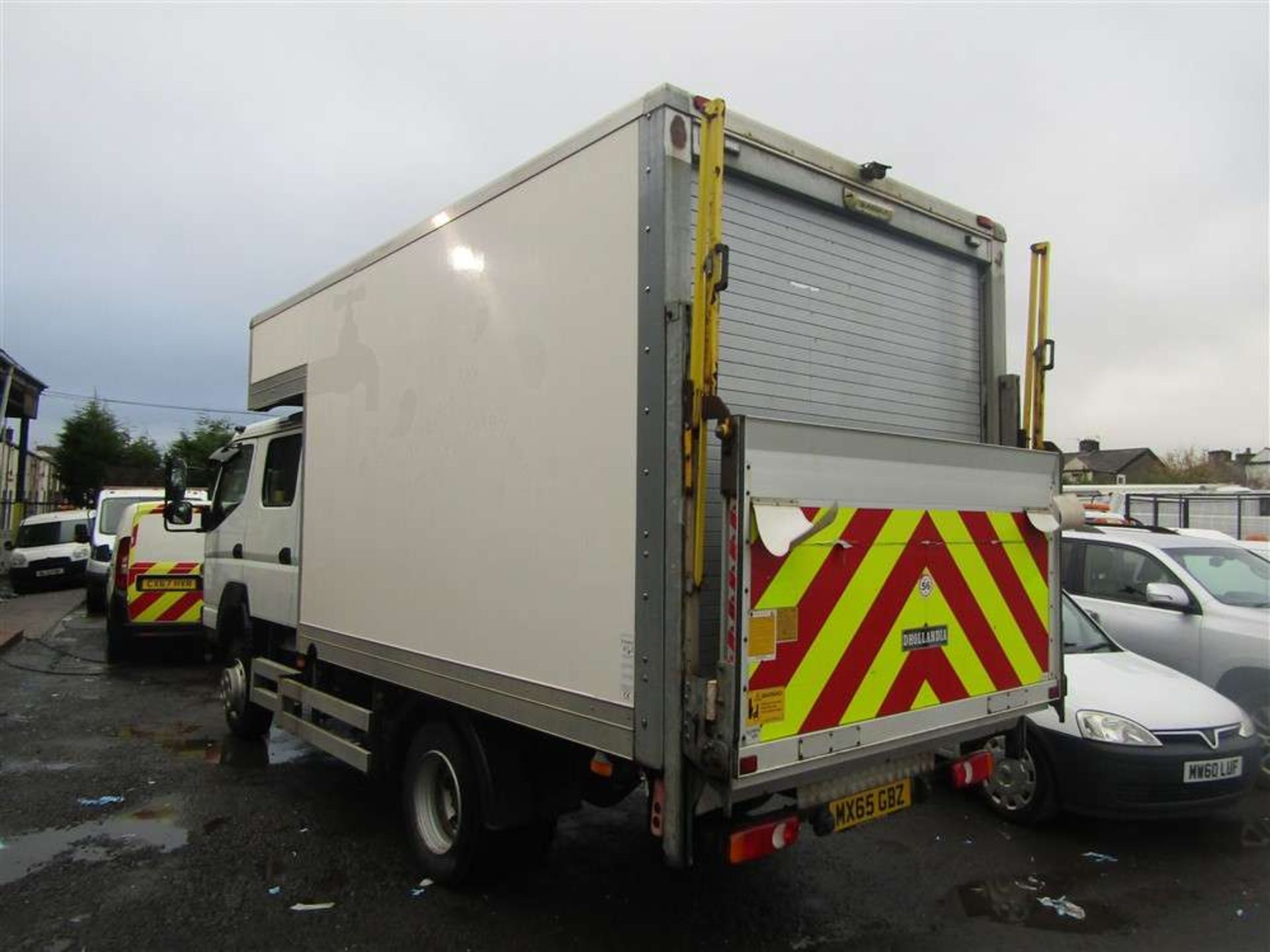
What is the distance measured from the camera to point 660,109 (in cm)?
280

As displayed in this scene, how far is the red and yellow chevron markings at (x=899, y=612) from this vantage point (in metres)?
2.80

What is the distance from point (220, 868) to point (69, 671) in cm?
696

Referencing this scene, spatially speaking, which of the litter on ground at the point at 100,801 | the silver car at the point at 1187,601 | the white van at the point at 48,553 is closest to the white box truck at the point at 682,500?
the litter on ground at the point at 100,801

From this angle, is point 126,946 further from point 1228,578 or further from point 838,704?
point 1228,578

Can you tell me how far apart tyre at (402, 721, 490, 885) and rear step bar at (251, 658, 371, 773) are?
0.43 meters

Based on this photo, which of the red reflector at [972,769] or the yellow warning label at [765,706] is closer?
the yellow warning label at [765,706]

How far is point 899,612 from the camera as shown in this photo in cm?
318

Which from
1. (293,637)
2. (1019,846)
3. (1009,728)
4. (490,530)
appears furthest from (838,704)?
(293,637)

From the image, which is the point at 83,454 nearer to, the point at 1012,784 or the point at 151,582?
the point at 151,582

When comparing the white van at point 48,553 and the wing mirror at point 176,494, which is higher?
the wing mirror at point 176,494

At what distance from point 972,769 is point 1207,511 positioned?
1405cm

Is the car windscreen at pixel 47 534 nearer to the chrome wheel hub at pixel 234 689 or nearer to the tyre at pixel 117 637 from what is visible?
the tyre at pixel 117 637

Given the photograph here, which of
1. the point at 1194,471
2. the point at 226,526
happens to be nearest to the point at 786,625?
the point at 226,526

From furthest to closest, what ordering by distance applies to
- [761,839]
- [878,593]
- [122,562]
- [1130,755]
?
[122,562] → [1130,755] → [878,593] → [761,839]
